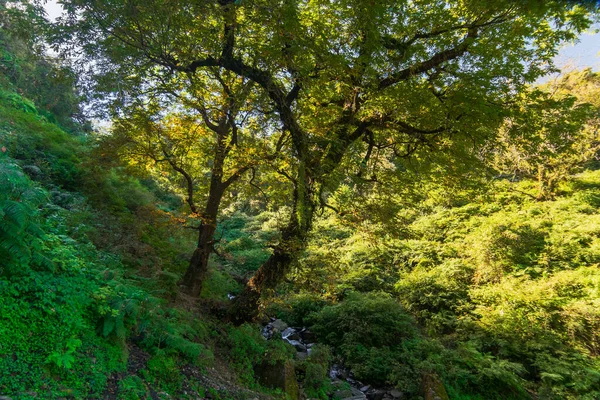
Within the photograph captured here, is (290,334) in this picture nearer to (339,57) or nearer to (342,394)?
(342,394)

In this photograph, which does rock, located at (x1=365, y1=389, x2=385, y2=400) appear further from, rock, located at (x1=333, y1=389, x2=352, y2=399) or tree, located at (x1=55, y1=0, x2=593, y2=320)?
tree, located at (x1=55, y1=0, x2=593, y2=320)

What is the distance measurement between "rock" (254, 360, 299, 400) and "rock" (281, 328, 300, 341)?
372 centimetres

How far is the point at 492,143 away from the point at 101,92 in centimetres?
793

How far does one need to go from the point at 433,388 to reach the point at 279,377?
3.53 meters

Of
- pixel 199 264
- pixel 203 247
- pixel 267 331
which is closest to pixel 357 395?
pixel 267 331

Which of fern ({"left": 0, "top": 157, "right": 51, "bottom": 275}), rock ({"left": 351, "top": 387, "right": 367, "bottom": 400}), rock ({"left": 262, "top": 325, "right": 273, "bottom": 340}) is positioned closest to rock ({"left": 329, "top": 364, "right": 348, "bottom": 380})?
rock ({"left": 351, "top": 387, "right": 367, "bottom": 400})

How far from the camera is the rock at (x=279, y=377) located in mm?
6082

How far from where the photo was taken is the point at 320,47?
188 inches

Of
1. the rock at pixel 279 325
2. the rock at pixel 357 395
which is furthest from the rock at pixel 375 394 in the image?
the rock at pixel 279 325

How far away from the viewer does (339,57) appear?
471cm

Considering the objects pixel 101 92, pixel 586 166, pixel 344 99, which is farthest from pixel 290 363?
pixel 586 166

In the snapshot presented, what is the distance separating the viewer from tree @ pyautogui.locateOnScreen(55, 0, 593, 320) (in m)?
4.62

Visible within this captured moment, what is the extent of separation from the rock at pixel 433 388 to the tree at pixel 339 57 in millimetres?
4142

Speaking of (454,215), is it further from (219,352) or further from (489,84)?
(219,352)
